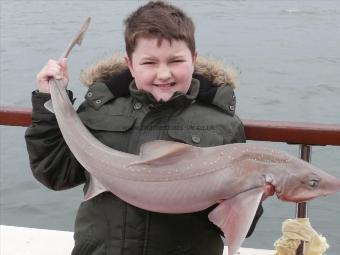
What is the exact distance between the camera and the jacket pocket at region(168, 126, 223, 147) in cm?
244

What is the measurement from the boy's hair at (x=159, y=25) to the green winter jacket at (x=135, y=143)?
20cm

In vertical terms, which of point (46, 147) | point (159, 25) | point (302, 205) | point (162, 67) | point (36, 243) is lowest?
point (36, 243)

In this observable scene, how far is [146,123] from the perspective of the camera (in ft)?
8.14

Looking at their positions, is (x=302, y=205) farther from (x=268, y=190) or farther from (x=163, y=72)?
(x=163, y=72)

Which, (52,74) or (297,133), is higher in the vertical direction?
(52,74)

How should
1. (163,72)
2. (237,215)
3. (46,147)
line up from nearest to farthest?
(237,215)
(163,72)
(46,147)

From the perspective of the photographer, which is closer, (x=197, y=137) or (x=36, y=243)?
(x=197, y=137)

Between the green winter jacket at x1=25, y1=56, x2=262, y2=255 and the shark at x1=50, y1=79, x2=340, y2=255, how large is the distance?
17 cm

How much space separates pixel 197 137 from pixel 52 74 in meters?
0.62

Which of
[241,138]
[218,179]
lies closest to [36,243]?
[241,138]

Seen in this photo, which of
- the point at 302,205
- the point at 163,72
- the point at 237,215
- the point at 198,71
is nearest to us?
the point at 237,215

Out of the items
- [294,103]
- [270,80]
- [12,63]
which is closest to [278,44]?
[270,80]

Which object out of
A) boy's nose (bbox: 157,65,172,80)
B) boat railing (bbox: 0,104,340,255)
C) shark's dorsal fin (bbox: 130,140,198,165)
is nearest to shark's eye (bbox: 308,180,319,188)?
shark's dorsal fin (bbox: 130,140,198,165)

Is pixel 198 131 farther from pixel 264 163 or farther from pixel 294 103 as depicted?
pixel 294 103
